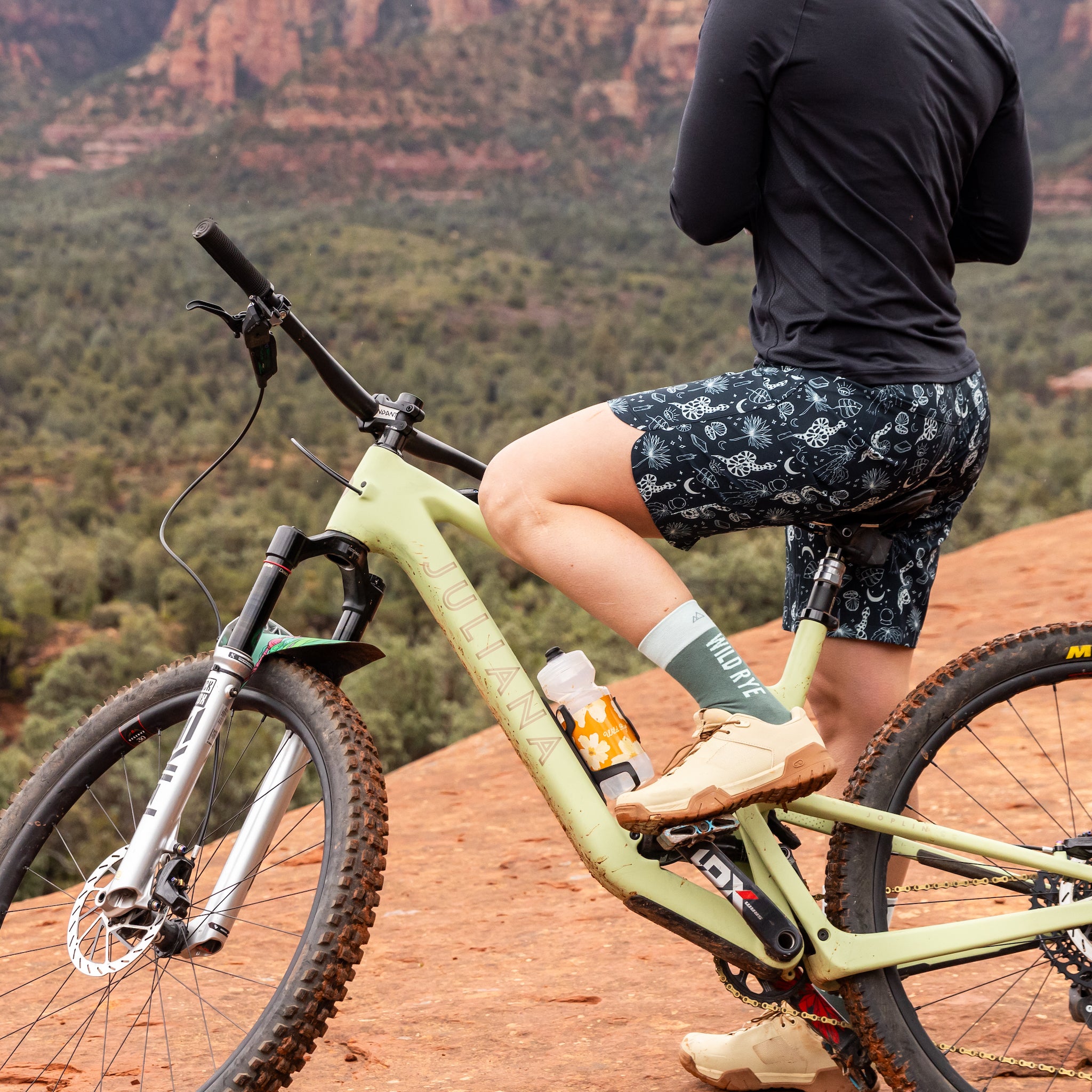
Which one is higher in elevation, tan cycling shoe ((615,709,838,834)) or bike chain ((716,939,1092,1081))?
tan cycling shoe ((615,709,838,834))

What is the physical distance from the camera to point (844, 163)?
1714 millimetres

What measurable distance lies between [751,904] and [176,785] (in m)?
0.92

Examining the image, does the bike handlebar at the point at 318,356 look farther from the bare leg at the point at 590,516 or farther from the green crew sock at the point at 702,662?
the green crew sock at the point at 702,662

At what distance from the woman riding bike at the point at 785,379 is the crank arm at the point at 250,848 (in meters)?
0.52

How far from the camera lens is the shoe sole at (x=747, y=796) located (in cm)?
170

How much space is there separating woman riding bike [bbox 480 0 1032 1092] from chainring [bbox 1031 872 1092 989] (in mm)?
464

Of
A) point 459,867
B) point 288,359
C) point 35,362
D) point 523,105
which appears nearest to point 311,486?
point 288,359

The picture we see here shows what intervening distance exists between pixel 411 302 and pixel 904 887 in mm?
68810

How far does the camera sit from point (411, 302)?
68.6 m

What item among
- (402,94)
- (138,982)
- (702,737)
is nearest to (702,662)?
(702,737)

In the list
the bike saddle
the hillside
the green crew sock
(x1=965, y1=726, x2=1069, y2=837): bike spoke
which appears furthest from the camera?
the hillside

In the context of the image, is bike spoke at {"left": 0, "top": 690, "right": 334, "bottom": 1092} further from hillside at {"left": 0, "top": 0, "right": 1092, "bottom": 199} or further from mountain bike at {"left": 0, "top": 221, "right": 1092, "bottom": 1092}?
hillside at {"left": 0, "top": 0, "right": 1092, "bottom": 199}

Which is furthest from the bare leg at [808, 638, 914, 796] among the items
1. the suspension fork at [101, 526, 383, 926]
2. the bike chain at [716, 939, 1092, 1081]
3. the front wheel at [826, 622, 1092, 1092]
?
the suspension fork at [101, 526, 383, 926]

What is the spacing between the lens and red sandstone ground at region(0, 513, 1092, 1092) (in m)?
2.28
